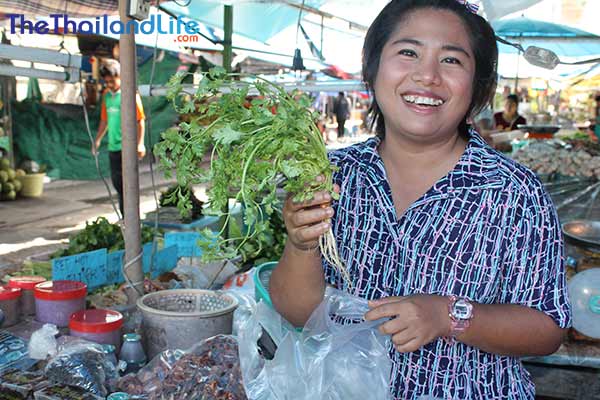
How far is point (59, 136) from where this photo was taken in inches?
398

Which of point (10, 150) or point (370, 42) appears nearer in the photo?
point (370, 42)

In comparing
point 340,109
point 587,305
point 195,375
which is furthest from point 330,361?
point 340,109

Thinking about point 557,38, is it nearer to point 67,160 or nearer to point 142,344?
point 67,160

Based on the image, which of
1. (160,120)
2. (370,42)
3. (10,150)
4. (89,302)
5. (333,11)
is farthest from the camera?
(160,120)

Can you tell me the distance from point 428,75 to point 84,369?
137 cm

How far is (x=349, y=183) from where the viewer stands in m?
1.61

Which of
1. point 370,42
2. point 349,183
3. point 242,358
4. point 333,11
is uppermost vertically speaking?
point 333,11

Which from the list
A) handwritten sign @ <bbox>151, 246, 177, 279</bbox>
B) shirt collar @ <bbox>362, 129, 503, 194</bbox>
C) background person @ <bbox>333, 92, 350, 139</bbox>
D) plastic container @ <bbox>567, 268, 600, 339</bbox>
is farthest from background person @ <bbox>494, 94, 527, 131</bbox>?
background person @ <bbox>333, 92, 350, 139</bbox>

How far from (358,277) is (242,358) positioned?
14.9 inches

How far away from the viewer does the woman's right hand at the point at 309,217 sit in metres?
1.31

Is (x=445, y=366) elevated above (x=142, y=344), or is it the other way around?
(x=445, y=366)

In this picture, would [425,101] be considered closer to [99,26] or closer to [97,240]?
[97,240]

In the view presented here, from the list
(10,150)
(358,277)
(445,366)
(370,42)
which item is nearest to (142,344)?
(358,277)

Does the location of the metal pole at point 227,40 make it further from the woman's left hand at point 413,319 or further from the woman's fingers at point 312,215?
the woman's left hand at point 413,319
